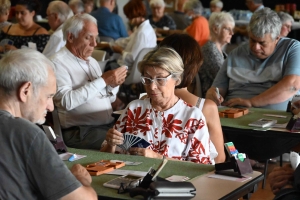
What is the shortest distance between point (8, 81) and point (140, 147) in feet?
3.94

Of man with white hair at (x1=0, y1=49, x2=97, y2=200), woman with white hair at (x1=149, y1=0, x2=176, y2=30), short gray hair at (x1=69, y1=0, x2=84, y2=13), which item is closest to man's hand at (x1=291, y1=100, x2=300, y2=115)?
man with white hair at (x1=0, y1=49, x2=97, y2=200)

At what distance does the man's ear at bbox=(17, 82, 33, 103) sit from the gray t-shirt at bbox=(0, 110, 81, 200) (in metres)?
0.10

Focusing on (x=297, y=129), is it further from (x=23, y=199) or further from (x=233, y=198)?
(x=23, y=199)

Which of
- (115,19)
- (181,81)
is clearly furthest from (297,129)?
(115,19)

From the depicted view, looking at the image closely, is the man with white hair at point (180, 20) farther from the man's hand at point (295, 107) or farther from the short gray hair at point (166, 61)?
the short gray hair at point (166, 61)

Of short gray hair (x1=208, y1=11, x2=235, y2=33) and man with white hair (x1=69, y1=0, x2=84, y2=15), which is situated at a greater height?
short gray hair (x1=208, y1=11, x2=235, y2=33)

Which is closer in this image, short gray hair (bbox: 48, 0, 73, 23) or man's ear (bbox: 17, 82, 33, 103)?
man's ear (bbox: 17, 82, 33, 103)

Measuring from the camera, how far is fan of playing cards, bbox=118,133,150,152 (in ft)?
10.9

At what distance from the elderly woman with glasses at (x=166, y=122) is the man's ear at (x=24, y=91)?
3.58 feet

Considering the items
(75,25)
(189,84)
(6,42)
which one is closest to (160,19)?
(6,42)

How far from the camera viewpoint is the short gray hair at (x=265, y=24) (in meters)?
5.06

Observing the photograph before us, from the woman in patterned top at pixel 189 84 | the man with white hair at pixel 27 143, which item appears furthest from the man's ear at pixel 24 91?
the woman in patterned top at pixel 189 84

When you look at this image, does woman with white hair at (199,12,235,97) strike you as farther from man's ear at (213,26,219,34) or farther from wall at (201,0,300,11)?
wall at (201,0,300,11)

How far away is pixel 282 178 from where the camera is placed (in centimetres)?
288
